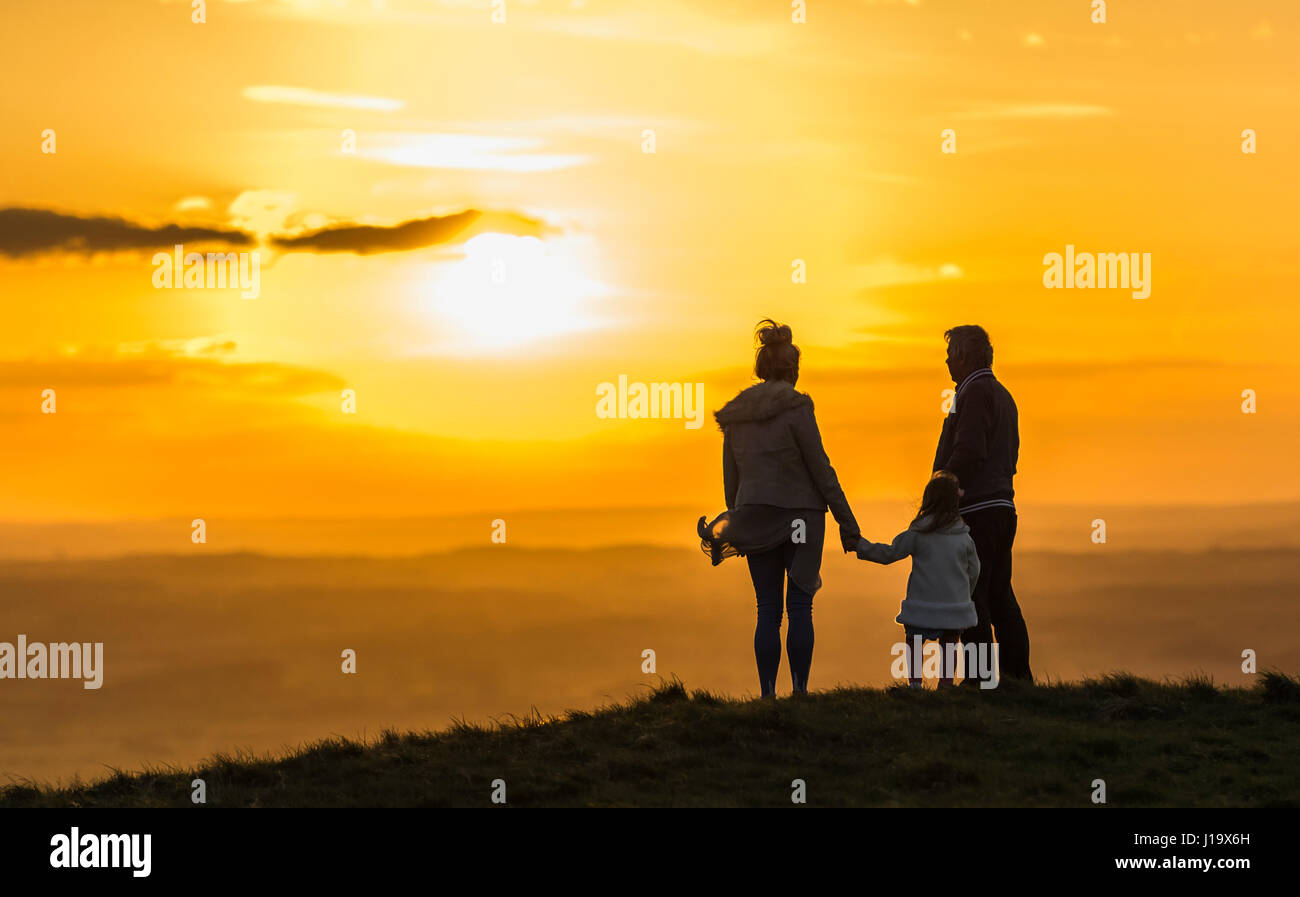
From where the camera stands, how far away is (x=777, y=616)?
516 inches

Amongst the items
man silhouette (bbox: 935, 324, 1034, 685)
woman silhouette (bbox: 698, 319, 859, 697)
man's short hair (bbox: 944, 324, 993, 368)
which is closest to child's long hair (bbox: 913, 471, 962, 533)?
man silhouette (bbox: 935, 324, 1034, 685)

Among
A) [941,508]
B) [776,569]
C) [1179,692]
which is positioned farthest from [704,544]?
[1179,692]

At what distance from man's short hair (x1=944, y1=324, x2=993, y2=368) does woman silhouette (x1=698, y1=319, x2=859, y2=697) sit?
5.92 feet

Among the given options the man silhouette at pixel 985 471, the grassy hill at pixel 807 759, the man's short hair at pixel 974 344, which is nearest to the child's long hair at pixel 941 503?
the man silhouette at pixel 985 471

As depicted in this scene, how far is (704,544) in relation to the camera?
45.2 feet

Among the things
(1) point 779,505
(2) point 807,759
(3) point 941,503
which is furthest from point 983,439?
(2) point 807,759

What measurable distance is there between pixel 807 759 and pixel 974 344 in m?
4.74

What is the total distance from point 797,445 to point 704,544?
1392 millimetres

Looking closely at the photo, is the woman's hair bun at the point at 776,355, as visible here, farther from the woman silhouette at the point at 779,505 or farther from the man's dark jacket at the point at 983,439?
the man's dark jacket at the point at 983,439

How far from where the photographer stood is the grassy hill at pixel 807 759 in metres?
10.9

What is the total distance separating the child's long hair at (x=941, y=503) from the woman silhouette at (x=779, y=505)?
787 millimetres

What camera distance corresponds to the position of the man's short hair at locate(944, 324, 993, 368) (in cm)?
1403

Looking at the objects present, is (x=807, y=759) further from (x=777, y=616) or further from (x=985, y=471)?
(x=985, y=471)
